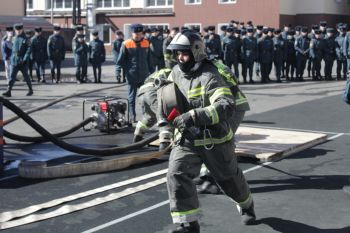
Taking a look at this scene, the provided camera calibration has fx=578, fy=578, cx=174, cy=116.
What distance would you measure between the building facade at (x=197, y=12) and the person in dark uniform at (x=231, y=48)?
1882cm

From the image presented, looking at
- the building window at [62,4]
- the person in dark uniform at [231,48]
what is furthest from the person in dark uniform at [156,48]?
the building window at [62,4]

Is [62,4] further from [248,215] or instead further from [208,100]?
[208,100]

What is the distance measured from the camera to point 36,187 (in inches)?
265

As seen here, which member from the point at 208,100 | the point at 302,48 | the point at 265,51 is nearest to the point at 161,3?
the point at 302,48

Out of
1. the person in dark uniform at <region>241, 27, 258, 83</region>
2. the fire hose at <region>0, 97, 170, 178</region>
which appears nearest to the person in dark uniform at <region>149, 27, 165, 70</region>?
the person in dark uniform at <region>241, 27, 258, 83</region>

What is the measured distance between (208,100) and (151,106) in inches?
125

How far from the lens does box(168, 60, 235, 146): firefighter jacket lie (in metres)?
4.71

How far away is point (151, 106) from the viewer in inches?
315

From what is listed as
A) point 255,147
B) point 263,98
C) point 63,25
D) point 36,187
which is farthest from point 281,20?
point 36,187

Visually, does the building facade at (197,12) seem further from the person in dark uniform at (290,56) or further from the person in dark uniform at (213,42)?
the person in dark uniform at (213,42)

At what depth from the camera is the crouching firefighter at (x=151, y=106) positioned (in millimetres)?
7023

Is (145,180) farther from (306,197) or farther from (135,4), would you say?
(135,4)

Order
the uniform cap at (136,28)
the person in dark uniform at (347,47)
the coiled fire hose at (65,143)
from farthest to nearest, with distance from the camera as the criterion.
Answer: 1. the person in dark uniform at (347,47)
2. the uniform cap at (136,28)
3. the coiled fire hose at (65,143)

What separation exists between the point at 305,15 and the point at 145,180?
34.7 m
